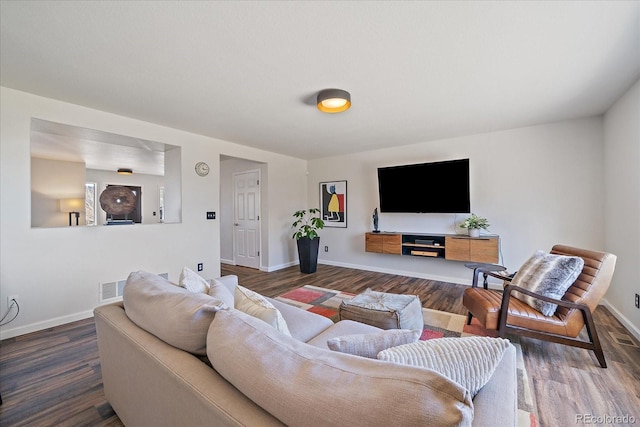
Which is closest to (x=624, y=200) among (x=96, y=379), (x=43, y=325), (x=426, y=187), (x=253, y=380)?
(x=426, y=187)

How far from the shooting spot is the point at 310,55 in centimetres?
201

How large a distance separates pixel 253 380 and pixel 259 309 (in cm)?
55

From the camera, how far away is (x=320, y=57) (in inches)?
80.2

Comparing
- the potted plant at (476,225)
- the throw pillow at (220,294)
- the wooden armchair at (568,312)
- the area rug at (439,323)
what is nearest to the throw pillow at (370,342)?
the throw pillow at (220,294)

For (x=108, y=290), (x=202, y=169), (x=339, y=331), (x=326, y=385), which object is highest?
(x=202, y=169)

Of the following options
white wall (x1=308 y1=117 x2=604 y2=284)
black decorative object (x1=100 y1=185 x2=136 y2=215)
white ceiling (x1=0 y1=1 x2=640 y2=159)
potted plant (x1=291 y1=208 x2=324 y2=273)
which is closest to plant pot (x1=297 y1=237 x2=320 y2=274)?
potted plant (x1=291 y1=208 x2=324 y2=273)

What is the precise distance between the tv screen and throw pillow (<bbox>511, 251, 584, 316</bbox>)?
1872 mm

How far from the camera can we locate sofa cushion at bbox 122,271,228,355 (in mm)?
1007

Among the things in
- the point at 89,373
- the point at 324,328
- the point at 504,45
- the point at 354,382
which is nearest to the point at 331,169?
the point at 504,45

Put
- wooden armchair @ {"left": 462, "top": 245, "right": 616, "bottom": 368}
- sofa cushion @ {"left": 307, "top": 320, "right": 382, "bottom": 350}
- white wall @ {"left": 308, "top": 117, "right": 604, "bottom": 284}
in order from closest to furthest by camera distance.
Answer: sofa cushion @ {"left": 307, "top": 320, "right": 382, "bottom": 350}
wooden armchair @ {"left": 462, "top": 245, "right": 616, "bottom": 368}
white wall @ {"left": 308, "top": 117, "right": 604, "bottom": 284}

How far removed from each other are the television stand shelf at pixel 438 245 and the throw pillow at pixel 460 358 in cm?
338

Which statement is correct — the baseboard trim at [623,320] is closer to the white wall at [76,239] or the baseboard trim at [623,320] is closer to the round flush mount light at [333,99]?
the round flush mount light at [333,99]

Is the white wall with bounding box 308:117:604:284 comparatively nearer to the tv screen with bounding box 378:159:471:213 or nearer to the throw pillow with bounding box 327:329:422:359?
the tv screen with bounding box 378:159:471:213

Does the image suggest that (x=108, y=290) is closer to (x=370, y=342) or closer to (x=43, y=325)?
(x=43, y=325)
